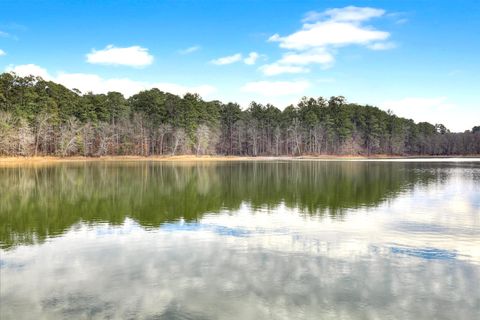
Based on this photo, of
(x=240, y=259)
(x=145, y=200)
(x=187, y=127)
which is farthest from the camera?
(x=187, y=127)

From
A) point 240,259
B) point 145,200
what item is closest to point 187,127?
point 145,200

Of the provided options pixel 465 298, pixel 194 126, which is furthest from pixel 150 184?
pixel 194 126

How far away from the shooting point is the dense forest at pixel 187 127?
9875 centimetres

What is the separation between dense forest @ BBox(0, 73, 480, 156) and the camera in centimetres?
9875

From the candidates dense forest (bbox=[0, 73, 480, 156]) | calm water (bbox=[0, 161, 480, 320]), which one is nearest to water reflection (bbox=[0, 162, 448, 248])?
calm water (bbox=[0, 161, 480, 320])

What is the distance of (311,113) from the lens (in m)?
155

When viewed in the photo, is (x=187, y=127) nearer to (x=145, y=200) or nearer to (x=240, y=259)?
(x=145, y=200)

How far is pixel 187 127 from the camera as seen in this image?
12538 centimetres

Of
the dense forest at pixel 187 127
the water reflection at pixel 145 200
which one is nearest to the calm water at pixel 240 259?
the water reflection at pixel 145 200

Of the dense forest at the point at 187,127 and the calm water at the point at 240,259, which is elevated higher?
the dense forest at the point at 187,127

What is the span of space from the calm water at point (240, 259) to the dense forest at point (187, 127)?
7479 cm

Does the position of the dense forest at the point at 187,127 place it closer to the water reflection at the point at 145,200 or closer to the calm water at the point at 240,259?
the water reflection at the point at 145,200

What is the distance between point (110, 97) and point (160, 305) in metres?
117

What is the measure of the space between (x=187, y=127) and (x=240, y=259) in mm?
112135
